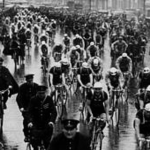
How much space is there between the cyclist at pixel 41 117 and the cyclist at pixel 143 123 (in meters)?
1.55

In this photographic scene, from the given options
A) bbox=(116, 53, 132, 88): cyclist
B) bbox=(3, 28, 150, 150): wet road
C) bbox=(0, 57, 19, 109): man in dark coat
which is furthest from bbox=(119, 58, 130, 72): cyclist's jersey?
bbox=(0, 57, 19, 109): man in dark coat

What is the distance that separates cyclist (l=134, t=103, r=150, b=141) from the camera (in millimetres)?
12234

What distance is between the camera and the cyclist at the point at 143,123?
40.1 feet

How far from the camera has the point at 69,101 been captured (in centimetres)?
2141

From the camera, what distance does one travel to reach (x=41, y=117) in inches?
476

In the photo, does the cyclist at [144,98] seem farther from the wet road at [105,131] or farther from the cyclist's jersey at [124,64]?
the cyclist's jersey at [124,64]

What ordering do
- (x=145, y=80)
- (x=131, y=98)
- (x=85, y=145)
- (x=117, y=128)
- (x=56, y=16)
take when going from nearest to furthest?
1. (x=85, y=145)
2. (x=117, y=128)
3. (x=145, y=80)
4. (x=131, y=98)
5. (x=56, y=16)

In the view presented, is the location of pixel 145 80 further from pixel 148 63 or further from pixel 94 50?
pixel 148 63

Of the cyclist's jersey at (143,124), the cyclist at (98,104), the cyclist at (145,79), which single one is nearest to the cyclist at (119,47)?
the cyclist at (145,79)

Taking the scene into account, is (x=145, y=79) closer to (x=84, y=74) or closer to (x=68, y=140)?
(x=84, y=74)

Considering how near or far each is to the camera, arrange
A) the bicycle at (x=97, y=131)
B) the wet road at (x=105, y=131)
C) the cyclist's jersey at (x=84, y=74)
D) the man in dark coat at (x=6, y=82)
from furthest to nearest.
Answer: the cyclist's jersey at (x=84, y=74), the man in dark coat at (x=6, y=82), the wet road at (x=105, y=131), the bicycle at (x=97, y=131)

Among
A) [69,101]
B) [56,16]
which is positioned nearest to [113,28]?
[56,16]

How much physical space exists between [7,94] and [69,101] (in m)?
6.26

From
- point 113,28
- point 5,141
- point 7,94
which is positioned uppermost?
point 113,28
